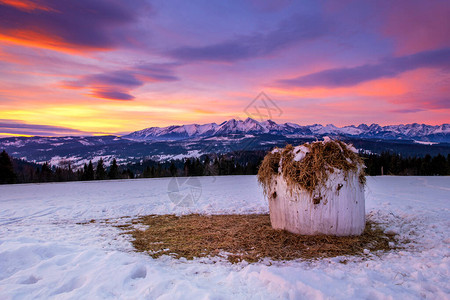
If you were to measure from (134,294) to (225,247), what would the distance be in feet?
8.76

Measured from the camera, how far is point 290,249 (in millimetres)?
5418

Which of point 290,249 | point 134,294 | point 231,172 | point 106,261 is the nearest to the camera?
point 134,294

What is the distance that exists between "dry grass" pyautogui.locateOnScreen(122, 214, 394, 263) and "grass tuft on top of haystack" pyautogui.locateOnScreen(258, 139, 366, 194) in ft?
4.10

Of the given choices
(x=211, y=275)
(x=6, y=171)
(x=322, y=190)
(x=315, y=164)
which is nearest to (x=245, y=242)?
(x=211, y=275)

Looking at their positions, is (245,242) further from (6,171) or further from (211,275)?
(6,171)

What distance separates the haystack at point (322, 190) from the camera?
19.4ft

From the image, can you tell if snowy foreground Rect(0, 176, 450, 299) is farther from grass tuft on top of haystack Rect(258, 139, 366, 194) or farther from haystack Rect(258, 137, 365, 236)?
grass tuft on top of haystack Rect(258, 139, 366, 194)

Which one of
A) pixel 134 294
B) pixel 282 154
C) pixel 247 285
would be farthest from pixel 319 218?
pixel 134 294

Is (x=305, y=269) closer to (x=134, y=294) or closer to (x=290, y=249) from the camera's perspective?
(x=290, y=249)

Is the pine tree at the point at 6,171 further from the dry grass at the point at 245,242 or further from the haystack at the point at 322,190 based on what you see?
the haystack at the point at 322,190

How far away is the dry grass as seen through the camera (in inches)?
204

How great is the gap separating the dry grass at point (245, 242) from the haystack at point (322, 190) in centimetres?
27

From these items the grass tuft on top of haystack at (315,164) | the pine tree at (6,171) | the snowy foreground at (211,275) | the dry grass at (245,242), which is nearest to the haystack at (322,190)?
the grass tuft on top of haystack at (315,164)

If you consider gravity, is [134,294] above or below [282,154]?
below
